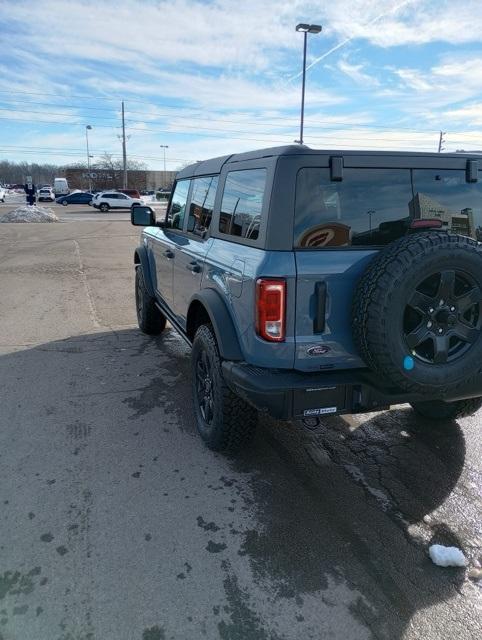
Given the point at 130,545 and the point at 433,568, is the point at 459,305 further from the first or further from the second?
the point at 130,545

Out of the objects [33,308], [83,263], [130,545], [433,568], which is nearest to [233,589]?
[130,545]

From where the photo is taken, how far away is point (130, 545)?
2.52 m

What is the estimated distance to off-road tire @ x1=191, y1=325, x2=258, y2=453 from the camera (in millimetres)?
3152

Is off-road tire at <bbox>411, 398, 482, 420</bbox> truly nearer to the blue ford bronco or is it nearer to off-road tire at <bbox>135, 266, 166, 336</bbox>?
the blue ford bronco

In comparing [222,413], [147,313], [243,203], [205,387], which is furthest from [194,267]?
[147,313]

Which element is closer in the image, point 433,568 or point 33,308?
point 433,568

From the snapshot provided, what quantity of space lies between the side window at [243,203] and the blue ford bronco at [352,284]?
17 millimetres

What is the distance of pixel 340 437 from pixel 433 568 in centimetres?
139

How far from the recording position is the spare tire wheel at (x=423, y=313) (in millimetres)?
2443

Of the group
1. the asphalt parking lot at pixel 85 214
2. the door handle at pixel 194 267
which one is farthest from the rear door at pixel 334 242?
A: the asphalt parking lot at pixel 85 214

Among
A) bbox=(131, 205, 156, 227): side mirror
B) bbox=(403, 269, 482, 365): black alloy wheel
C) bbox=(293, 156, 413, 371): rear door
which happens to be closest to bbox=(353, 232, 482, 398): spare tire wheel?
bbox=(403, 269, 482, 365): black alloy wheel

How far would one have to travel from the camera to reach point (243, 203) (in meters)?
3.12

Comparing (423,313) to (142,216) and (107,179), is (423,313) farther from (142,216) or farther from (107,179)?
(107,179)

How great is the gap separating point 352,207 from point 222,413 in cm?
152
